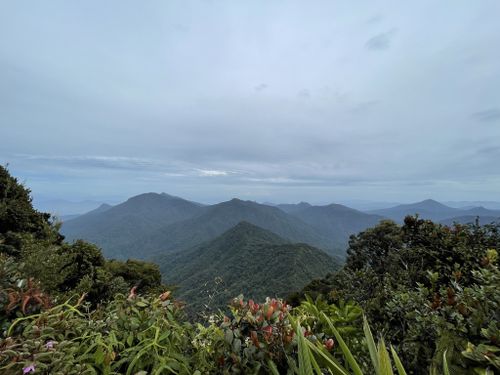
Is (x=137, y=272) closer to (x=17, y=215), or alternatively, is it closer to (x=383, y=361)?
(x=17, y=215)

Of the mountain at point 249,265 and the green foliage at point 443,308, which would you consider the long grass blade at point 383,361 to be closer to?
the green foliage at point 443,308

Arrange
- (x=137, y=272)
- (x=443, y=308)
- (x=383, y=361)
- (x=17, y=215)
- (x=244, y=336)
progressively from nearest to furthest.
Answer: (x=383, y=361) → (x=244, y=336) → (x=443, y=308) → (x=17, y=215) → (x=137, y=272)

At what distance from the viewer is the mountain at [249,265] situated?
61.6 metres

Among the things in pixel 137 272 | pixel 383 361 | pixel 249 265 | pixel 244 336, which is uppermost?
pixel 383 361

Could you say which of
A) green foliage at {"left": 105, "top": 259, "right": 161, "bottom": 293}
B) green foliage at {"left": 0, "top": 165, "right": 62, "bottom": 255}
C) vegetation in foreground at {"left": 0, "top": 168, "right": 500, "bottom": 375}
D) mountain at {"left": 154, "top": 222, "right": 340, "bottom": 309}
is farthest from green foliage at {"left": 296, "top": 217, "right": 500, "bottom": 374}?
mountain at {"left": 154, "top": 222, "right": 340, "bottom": 309}

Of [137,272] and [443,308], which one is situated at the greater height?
[443,308]

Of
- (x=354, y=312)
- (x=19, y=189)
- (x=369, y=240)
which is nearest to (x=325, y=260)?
(x=369, y=240)

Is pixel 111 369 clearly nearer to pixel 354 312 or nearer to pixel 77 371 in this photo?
pixel 77 371

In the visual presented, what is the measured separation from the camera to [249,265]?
91438 mm

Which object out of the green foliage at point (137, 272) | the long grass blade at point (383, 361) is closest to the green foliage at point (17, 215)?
the green foliage at point (137, 272)

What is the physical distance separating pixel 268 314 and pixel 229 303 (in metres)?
0.31

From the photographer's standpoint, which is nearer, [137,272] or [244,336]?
[244,336]

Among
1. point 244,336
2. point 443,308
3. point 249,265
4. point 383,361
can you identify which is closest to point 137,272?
point 244,336

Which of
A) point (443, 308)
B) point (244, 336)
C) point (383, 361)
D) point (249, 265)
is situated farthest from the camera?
point (249, 265)
